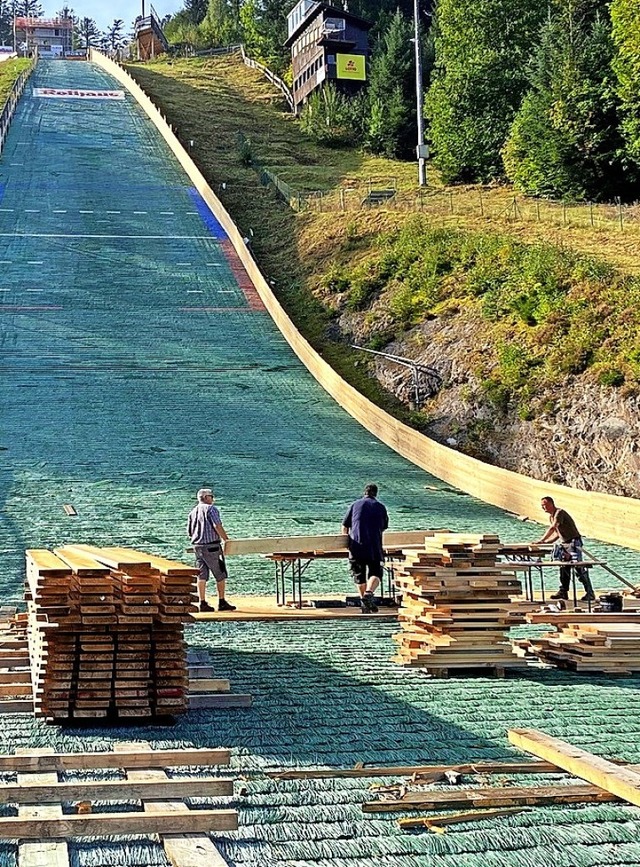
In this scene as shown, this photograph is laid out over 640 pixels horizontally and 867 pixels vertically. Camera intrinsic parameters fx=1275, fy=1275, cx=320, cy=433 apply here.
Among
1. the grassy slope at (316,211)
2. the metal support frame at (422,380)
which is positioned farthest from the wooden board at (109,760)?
the metal support frame at (422,380)

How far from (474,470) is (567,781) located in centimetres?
1508

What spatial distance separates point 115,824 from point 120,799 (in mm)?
621

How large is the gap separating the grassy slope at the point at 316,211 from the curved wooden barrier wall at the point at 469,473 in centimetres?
69

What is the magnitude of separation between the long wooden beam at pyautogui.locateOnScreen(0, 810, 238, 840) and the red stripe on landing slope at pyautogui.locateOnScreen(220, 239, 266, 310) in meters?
29.5

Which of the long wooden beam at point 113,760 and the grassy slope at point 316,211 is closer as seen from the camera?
the long wooden beam at point 113,760

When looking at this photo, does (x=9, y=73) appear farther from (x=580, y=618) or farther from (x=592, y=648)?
(x=592, y=648)

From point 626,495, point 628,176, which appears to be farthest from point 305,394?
point 628,176

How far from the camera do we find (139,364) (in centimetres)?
2966

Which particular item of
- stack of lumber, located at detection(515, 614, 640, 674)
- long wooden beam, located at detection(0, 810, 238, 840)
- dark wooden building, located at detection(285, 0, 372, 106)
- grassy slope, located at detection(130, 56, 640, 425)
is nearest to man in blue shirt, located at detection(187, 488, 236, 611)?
stack of lumber, located at detection(515, 614, 640, 674)

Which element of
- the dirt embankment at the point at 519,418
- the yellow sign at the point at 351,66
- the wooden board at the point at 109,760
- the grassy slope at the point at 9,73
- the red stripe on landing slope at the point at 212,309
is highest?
the grassy slope at the point at 9,73

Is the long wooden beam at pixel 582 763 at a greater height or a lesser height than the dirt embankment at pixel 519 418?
lesser

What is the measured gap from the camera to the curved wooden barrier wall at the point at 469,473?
18.2 m

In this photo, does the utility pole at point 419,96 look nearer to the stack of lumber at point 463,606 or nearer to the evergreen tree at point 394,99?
the evergreen tree at point 394,99

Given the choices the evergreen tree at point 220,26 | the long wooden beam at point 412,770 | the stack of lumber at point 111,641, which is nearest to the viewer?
the long wooden beam at point 412,770
